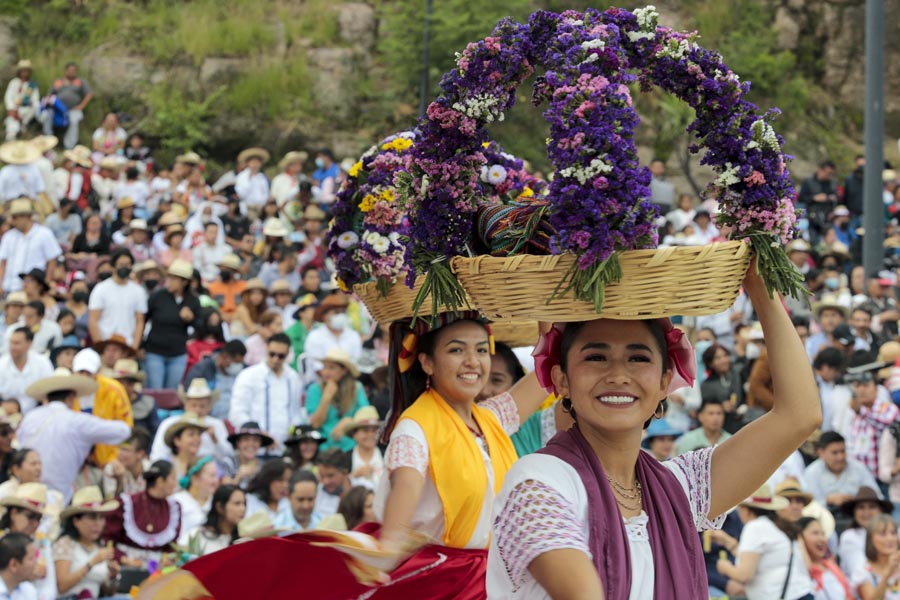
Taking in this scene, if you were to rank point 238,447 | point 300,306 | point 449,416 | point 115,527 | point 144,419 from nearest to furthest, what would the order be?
point 449,416, point 115,527, point 238,447, point 144,419, point 300,306

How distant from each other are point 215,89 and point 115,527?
58.7ft

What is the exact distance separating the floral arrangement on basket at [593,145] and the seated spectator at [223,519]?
213 inches

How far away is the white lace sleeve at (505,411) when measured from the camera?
503 centimetres

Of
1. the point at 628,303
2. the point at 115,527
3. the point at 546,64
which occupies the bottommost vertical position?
the point at 115,527

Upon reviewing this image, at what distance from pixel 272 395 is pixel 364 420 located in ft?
3.49

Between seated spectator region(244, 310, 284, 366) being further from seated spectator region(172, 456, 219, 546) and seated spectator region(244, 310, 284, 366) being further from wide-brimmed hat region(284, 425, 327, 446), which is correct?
seated spectator region(172, 456, 219, 546)

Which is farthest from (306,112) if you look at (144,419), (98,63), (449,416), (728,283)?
(728,283)

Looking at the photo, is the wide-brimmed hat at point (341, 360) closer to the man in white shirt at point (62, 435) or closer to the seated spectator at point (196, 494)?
the seated spectator at point (196, 494)

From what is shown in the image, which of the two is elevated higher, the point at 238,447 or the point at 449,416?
the point at 449,416

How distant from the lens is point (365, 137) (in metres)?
25.2

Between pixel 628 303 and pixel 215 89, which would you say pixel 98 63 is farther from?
pixel 628 303

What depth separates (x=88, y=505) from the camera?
8.86 meters

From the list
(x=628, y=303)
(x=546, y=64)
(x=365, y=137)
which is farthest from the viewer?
Answer: (x=365, y=137)

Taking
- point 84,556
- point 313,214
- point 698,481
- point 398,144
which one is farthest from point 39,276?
point 698,481
